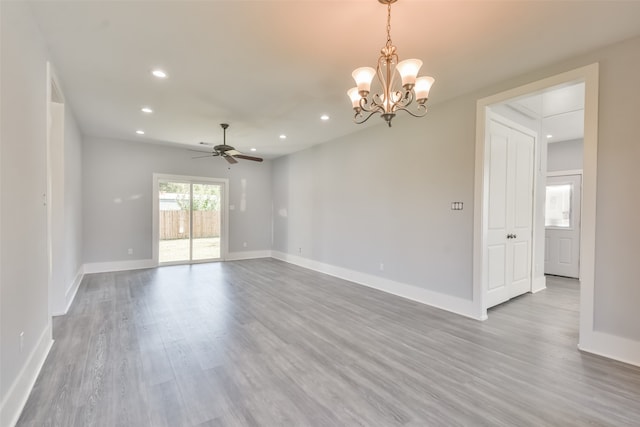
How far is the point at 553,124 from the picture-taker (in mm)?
5062

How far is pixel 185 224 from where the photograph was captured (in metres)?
7.17

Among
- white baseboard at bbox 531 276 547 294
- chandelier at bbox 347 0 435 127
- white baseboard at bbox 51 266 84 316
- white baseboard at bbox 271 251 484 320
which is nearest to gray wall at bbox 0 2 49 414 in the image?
white baseboard at bbox 51 266 84 316

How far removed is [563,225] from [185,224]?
851 cm

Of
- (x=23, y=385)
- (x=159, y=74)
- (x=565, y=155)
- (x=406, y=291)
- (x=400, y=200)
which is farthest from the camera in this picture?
(x=565, y=155)

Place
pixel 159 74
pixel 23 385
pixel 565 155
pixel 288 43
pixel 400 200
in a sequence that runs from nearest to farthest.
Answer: pixel 23 385 < pixel 288 43 < pixel 159 74 < pixel 400 200 < pixel 565 155

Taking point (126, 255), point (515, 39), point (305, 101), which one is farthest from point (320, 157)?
point (126, 255)

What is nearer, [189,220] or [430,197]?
[430,197]

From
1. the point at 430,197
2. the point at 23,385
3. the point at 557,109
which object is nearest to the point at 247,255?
the point at 430,197

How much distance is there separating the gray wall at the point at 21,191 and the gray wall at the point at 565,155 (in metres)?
8.24

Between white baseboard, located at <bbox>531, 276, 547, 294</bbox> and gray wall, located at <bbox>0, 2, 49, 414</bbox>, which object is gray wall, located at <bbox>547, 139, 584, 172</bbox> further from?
gray wall, located at <bbox>0, 2, 49, 414</bbox>

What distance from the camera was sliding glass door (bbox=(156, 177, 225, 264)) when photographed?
6.91 m

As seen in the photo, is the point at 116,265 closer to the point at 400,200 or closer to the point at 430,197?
the point at 400,200

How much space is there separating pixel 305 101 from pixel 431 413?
12.0 ft

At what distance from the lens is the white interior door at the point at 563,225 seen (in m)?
5.89
